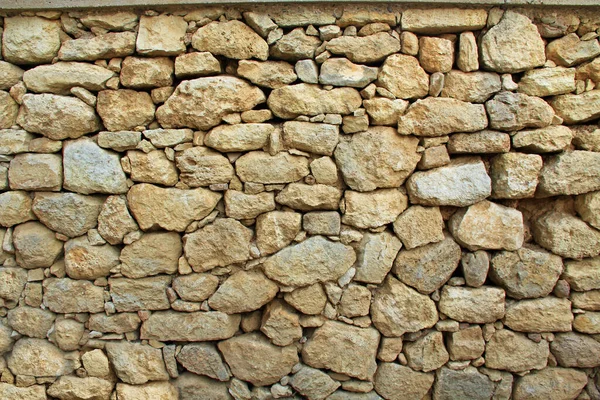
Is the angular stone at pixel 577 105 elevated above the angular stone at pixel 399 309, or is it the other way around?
the angular stone at pixel 577 105

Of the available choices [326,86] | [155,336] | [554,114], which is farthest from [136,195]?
[554,114]

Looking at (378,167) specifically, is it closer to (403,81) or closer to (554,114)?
(403,81)

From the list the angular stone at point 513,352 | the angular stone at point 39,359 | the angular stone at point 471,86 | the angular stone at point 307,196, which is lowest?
the angular stone at point 39,359

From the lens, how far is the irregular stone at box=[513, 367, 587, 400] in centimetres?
247

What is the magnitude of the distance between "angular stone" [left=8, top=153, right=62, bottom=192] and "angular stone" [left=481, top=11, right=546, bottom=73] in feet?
7.79

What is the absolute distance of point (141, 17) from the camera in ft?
7.27

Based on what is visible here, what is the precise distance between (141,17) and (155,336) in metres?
1.72

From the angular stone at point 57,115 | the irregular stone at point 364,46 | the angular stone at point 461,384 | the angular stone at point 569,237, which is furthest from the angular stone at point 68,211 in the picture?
the angular stone at point 569,237

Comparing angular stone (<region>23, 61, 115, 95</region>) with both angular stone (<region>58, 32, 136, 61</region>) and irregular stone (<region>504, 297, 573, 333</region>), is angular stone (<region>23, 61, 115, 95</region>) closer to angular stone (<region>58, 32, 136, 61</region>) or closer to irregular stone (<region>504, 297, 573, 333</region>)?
angular stone (<region>58, 32, 136, 61</region>)

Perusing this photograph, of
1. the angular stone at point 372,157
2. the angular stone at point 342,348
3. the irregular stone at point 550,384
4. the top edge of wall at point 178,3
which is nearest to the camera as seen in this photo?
the top edge of wall at point 178,3

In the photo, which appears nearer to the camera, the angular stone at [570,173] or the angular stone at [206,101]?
the angular stone at [206,101]

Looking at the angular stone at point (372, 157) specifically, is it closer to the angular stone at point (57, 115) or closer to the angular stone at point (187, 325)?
the angular stone at point (187, 325)

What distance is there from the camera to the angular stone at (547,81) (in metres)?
2.29

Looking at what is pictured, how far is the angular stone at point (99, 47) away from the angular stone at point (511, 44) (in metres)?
1.89
